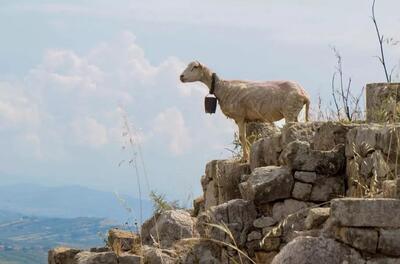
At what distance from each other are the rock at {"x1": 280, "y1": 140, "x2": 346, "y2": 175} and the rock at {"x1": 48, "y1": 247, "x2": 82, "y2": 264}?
5.04 meters

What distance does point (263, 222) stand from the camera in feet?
44.9

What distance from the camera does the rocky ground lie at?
9.20m

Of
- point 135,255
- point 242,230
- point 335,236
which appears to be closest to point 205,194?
point 135,255

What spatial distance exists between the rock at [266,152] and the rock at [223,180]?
572mm

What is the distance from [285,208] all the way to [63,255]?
5.17 metres

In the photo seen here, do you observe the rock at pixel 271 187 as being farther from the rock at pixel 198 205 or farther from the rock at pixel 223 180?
the rock at pixel 198 205

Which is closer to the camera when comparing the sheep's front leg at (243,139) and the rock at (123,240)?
the rock at (123,240)

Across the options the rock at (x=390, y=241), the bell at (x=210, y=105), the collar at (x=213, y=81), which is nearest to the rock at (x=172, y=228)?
the bell at (x=210, y=105)

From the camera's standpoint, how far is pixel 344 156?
13.8 m

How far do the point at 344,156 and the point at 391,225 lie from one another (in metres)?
4.67

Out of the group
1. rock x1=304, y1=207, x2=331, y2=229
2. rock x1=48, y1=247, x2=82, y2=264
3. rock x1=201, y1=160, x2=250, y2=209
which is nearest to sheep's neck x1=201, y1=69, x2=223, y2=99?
rock x1=201, y1=160, x2=250, y2=209

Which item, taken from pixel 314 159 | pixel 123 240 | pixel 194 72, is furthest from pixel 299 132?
pixel 194 72

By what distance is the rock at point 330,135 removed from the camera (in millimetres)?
14203

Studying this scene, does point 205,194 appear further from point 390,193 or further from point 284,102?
point 390,193
